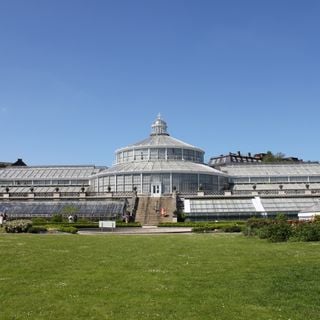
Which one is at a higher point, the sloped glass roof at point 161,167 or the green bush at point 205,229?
the sloped glass roof at point 161,167

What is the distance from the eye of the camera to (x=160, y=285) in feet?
50.8

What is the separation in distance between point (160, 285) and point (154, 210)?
5600 centimetres

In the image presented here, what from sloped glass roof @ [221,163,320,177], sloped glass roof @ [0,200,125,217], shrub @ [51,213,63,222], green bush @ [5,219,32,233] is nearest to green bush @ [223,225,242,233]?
green bush @ [5,219,32,233]

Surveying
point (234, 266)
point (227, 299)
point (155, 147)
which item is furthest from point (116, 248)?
point (155, 147)

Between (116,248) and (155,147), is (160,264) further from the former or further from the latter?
(155,147)

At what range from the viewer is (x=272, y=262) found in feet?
67.5

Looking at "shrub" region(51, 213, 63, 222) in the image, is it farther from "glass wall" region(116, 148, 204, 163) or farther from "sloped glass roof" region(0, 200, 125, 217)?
"glass wall" region(116, 148, 204, 163)

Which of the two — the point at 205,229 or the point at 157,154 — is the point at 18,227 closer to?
the point at 205,229

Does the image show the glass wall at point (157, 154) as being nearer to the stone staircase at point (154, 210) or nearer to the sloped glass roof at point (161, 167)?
the sloped glass roof at point (161, 167)

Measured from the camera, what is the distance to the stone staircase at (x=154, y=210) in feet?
222

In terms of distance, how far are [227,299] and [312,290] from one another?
298cm

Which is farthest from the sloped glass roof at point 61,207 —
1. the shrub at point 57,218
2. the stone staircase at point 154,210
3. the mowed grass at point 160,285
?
the mowed grass at point 160,285

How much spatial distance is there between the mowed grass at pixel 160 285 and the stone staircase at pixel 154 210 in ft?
143

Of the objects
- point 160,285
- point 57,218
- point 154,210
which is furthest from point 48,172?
point 160,285
